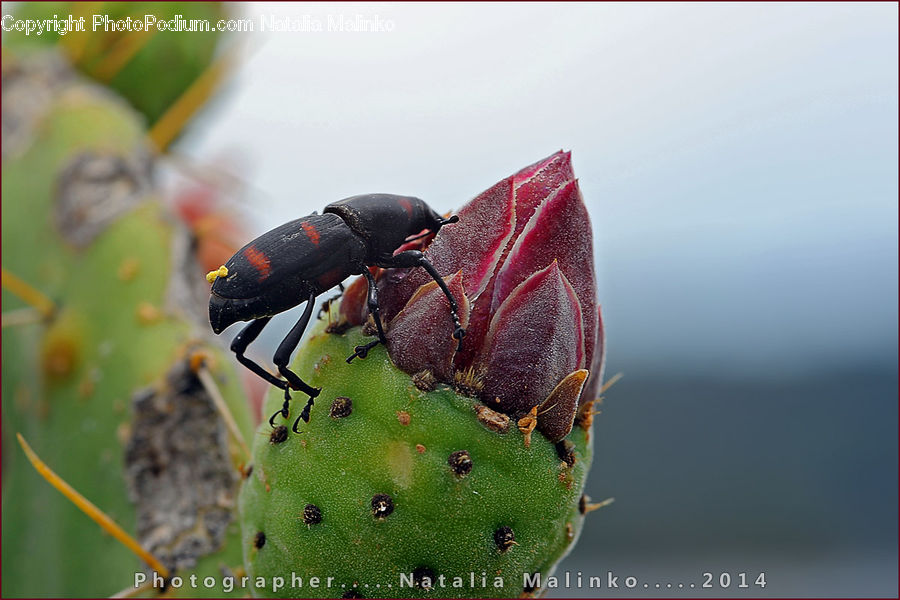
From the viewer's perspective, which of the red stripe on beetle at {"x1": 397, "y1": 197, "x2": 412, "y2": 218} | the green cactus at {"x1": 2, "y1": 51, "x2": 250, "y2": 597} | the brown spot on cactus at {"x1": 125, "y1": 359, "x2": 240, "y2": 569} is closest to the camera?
the red stripe on beetle at {"x1": 397, "y1": 197, "x2": 412, "y2": 218}

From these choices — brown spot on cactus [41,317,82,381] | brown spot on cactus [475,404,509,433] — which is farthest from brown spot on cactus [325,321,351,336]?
brown spot on cactus [41,317,82,381]

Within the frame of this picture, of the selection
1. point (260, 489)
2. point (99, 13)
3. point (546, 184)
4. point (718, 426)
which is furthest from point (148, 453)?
point (718, 426)

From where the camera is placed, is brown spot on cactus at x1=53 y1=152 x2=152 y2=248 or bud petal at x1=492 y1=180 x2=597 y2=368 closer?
bud petal at x1=492 y1=180 x2=597 y2=368

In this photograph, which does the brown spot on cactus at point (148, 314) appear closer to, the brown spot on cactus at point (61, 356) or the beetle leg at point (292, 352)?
the brown spot on cactus at point (61, 356)

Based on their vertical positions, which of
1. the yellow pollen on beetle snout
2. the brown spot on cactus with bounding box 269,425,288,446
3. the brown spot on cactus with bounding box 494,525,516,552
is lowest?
the brown spot on cactus with bounding box 494,525,516,552

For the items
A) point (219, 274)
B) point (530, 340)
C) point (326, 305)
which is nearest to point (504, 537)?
point (530, 340)

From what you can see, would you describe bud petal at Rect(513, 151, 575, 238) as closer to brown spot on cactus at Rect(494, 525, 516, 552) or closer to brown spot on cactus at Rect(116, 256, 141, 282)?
brown spot on cactus at Rect(494, 525, 516, 552)
